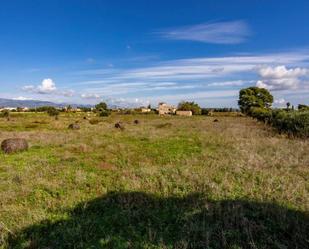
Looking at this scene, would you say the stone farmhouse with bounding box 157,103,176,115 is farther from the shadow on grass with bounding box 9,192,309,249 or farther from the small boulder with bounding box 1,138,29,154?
the shadow on grass with bounding box 9,192,309,249

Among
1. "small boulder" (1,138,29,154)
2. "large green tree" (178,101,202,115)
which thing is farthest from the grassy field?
"large green tree" (178,101,202,115)

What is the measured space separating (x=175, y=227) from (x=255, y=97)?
275 ft

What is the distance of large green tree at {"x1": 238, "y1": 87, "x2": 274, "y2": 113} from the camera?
84688 mm

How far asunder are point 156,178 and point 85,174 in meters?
3.07

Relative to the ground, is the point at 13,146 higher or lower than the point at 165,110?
lower

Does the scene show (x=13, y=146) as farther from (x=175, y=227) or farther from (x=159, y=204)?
(x=175, y=227)

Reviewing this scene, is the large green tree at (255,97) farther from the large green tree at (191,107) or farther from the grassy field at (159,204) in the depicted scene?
the grassy field at (159,204)

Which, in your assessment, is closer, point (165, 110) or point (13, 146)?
point (13, 146)

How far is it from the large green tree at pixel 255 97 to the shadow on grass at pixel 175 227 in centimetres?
8068

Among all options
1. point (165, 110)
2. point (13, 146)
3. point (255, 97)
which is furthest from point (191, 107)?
point (13, 146)

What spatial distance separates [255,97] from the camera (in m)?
85.4

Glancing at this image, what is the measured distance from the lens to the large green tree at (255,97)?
8469cm

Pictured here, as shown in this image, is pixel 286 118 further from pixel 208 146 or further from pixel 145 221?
pixel 145 221

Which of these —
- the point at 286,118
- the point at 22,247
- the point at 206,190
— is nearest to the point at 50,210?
the point at 22,247
